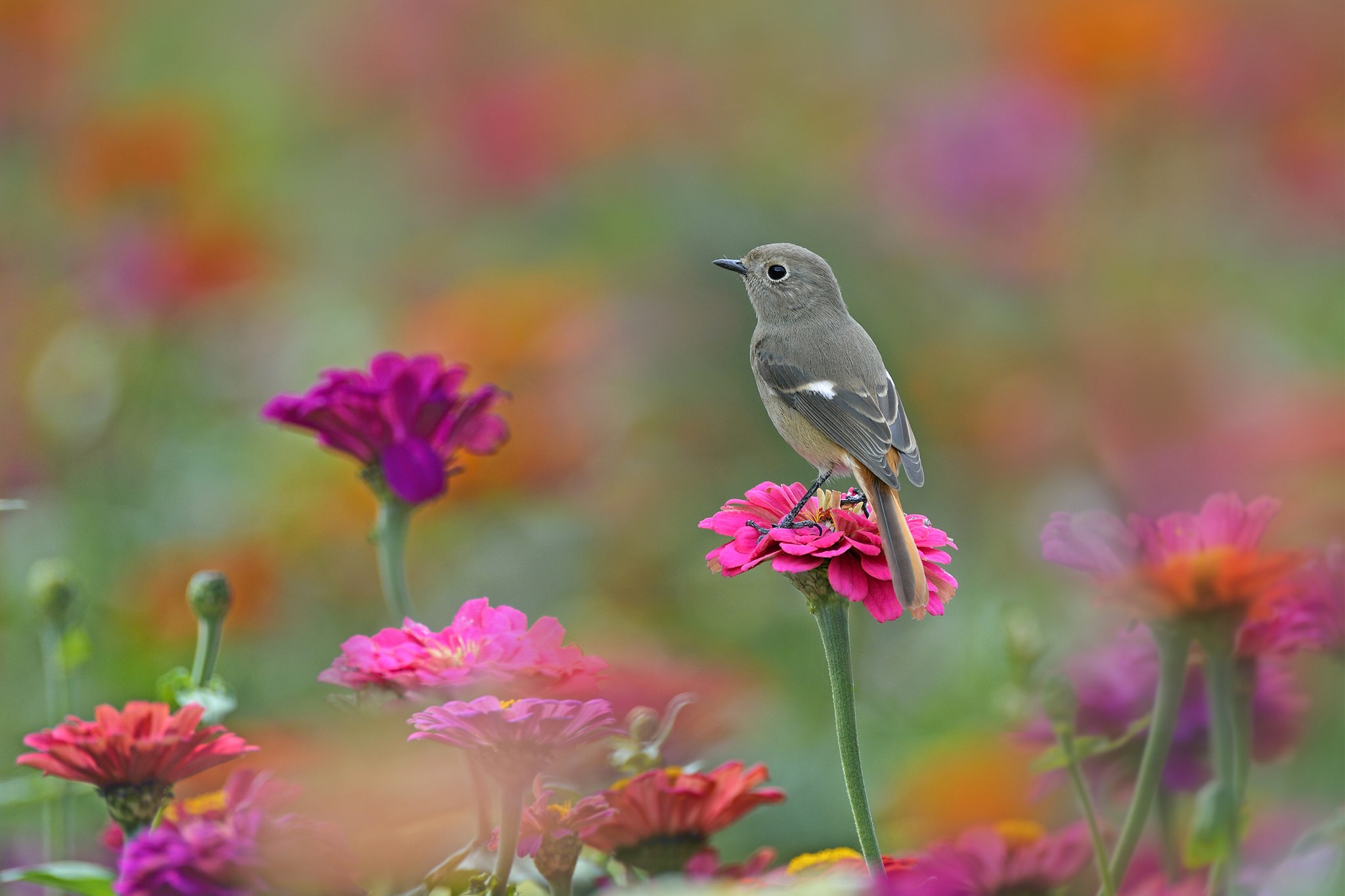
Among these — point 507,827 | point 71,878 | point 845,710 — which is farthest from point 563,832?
point 71,878

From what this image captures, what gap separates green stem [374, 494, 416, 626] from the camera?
0.95 meters

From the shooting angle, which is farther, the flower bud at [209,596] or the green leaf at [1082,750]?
the flower bud at [209,596]

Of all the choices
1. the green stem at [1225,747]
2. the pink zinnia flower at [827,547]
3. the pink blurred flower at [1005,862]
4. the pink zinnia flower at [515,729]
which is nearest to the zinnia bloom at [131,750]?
the pink zinnia flower at [515,729]

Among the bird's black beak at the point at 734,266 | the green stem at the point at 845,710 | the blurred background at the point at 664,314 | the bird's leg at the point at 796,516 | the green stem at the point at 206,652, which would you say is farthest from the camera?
the blurred background at the point at 664,314

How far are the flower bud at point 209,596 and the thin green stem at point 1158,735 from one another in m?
0.56

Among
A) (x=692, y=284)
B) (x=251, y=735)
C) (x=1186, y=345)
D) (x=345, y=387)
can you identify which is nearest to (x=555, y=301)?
(x=692, y=284)

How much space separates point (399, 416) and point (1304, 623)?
568 mm

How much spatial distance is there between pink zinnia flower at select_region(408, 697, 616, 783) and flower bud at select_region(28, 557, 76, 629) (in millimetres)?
401

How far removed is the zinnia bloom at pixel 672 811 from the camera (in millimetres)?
765

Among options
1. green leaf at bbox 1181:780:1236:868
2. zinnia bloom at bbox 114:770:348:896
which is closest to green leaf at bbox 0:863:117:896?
zinnia bloom at bbox 114:770:348:896

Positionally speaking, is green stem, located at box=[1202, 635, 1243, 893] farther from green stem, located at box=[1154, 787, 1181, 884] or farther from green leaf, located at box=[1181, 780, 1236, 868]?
green stem, located at box=[1154, 787, 1181, 884]

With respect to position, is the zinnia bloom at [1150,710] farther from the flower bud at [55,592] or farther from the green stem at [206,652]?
the flower bud at [55,592]

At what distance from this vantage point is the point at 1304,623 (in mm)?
809

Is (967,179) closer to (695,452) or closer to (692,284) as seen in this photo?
(692,284)
